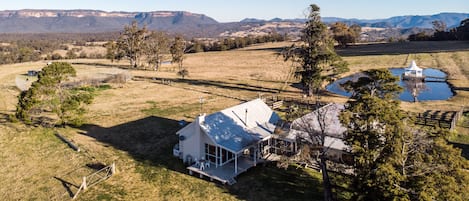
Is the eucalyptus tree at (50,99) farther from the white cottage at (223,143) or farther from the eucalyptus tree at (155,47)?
the eucalyptus tree at (155,47)

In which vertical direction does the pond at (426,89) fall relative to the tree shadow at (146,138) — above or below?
above

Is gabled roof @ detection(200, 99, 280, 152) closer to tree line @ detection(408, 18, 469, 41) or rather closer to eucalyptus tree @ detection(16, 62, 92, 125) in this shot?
eucalyptus tree @ detection(16, 62, 92, 125)

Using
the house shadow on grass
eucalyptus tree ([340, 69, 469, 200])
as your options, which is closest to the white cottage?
the house shadow on grass

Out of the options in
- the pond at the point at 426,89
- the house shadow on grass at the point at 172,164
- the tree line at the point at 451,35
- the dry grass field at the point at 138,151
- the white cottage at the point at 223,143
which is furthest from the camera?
the tree line at the point at 451,35

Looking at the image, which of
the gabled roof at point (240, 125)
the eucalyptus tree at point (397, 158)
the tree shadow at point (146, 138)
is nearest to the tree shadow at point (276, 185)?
the gabled roof at point (240, 125)

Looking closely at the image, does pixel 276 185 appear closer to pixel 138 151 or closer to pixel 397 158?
pixel 397 158

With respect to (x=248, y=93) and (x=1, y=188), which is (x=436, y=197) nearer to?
(x=1, y=188)
